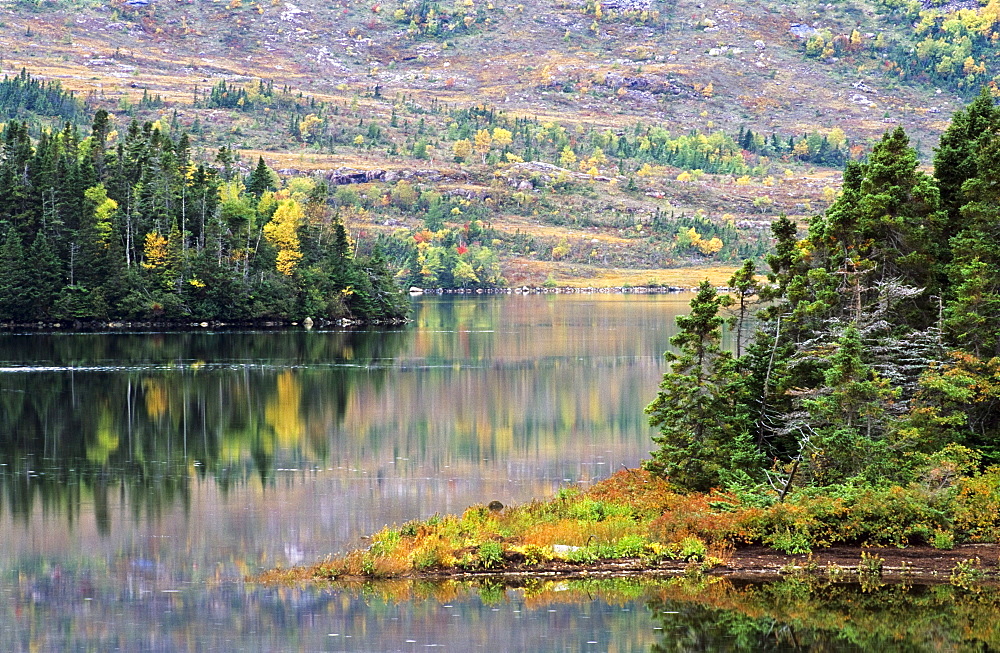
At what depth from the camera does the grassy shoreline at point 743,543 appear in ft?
108

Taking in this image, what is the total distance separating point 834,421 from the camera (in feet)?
127

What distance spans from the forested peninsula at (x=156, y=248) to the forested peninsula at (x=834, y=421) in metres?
99.2

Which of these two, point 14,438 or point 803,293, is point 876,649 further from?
point 14,438

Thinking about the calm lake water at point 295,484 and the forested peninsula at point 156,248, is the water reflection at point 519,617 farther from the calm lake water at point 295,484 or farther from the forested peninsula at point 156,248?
the forested peninsula at point 156,248

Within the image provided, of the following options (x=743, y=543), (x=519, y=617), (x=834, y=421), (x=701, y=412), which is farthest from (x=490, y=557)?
(x=834, y=421)

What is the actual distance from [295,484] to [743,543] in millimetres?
19432

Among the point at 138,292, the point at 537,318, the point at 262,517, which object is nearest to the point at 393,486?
the point at 262,517

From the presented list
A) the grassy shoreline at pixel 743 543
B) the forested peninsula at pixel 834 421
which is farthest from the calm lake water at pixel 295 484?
the forested peninsula at pixel 834 421

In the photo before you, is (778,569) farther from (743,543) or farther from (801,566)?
(743,543)

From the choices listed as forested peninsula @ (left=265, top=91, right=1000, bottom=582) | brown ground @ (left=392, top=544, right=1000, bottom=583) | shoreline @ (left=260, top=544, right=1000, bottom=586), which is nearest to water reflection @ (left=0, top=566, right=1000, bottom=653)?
shoreline @ (left=260, top=544, right=1000, bottom=586)

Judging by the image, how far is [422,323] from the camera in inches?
5925

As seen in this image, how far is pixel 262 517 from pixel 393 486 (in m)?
6.62

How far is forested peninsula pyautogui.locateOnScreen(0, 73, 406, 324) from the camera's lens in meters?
134

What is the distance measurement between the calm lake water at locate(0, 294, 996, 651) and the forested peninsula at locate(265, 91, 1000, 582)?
281cm
